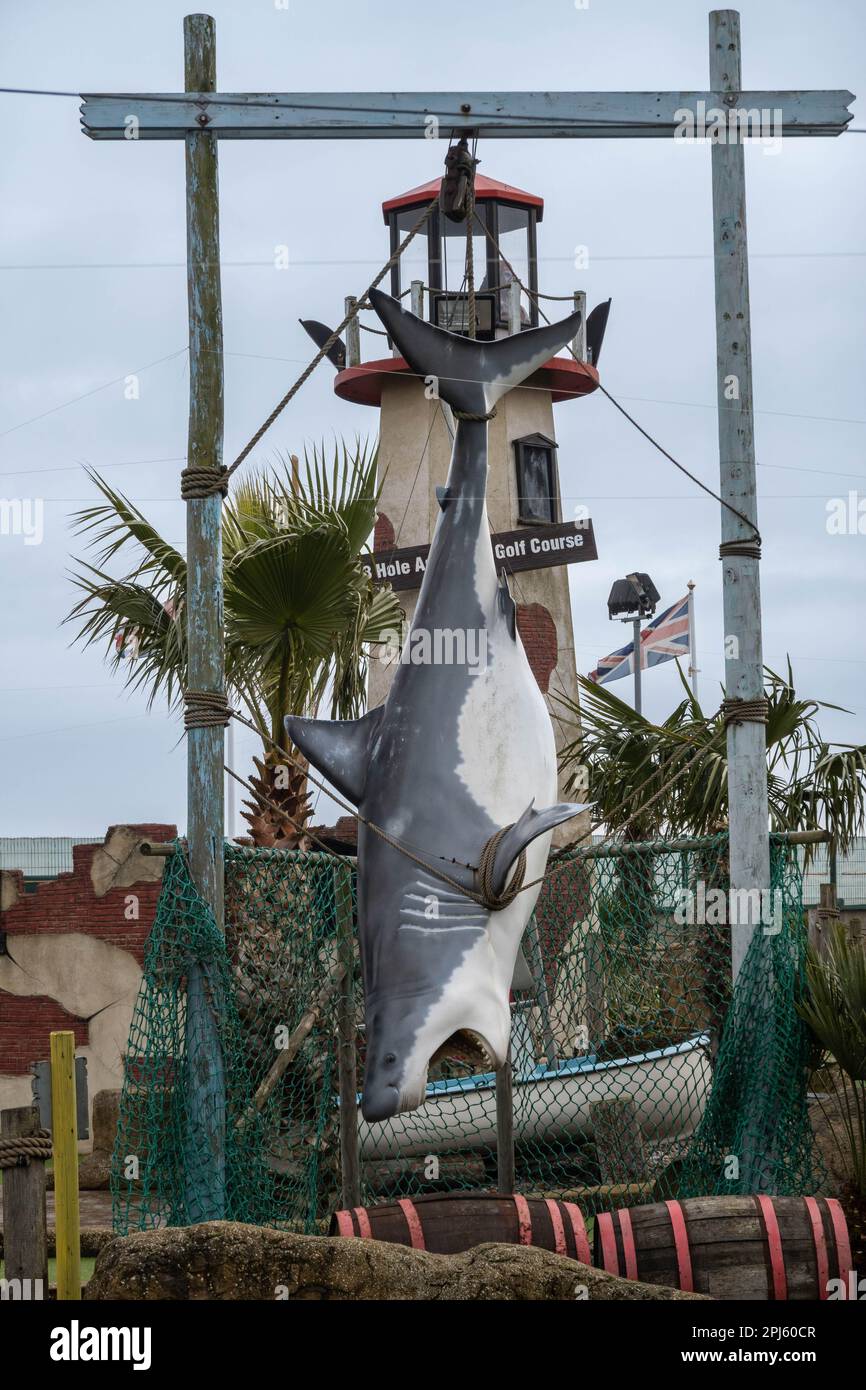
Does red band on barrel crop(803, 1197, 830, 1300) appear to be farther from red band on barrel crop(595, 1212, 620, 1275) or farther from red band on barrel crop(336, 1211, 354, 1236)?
red band on barrel crop(336, 1211, 354, 1236)

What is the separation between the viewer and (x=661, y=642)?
1902 centimetres

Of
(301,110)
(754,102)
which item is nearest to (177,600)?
(301,110)

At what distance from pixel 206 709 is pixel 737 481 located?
2.21 m

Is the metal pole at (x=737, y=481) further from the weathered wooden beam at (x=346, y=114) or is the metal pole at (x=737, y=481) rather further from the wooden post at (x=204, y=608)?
the wooden post at (x=204, y=608)

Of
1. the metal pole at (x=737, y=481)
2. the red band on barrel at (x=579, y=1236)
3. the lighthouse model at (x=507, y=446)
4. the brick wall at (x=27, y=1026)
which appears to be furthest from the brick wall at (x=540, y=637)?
the red band on barrel at (x=579, y=1236)

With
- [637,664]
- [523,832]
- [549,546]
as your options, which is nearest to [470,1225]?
[523,832]

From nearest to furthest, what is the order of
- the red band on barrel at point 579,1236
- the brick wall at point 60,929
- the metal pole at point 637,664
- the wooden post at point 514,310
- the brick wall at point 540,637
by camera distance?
1. the red band on barrel at point 579,1236
2. the brick wall at point 60,929
3. the wooden post at point 514,310
4. the brick wall at point 540,637
5. the metal pole at point 637,664

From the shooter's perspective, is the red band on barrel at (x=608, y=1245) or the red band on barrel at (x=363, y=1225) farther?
the red band on barrel at (x=363, y=1225)

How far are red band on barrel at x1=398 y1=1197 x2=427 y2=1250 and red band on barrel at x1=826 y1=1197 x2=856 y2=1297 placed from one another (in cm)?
134

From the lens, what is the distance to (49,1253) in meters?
8.07

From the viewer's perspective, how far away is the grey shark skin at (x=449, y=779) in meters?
4.74

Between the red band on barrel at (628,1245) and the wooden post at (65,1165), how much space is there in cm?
174

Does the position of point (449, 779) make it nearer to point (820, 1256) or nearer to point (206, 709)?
point (206, 709)
